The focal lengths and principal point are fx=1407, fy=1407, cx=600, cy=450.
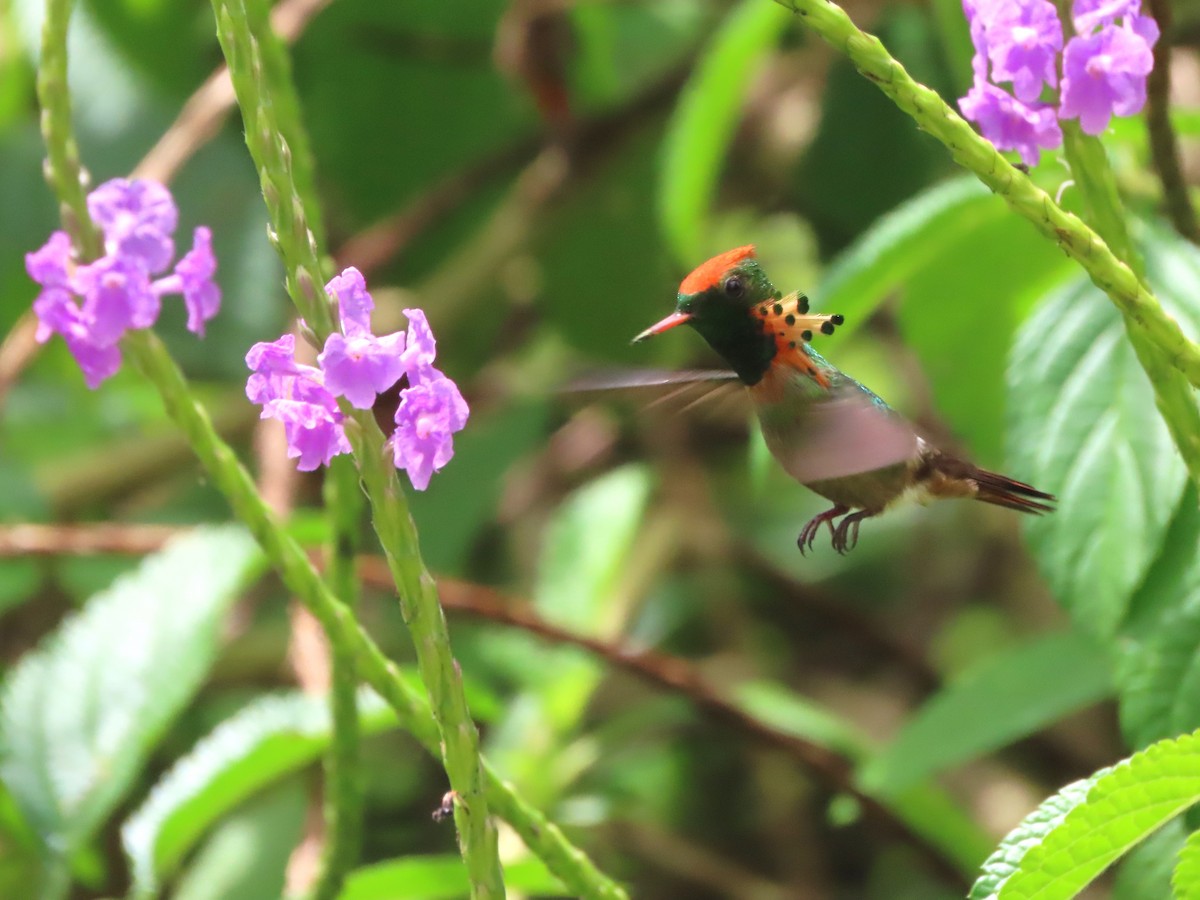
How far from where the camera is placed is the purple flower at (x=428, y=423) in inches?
26.8

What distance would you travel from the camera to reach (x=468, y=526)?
2195 mm

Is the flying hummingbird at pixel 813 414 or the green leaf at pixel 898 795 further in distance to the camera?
the green leaf at pixel 898 795

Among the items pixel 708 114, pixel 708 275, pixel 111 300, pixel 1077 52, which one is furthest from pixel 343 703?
pixel 708 114

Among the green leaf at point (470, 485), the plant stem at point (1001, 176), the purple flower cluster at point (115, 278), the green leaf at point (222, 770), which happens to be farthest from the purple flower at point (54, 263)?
the green leaf at point (470, 485)

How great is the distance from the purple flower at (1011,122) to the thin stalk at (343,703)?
518 mm

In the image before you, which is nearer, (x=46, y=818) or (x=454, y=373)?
(x=46, y=818)

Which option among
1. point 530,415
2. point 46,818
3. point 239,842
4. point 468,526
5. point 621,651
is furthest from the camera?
point 530,415

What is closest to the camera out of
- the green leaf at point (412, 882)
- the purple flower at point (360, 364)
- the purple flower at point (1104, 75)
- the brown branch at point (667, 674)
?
the purple flower at point (360, 364)

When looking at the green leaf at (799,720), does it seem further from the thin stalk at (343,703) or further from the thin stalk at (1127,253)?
the thin stalk at (1127,253)

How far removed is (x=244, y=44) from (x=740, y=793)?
1945mm

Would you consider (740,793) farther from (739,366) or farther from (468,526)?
(739,366)

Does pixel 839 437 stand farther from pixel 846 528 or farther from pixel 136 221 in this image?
pixel 136 221

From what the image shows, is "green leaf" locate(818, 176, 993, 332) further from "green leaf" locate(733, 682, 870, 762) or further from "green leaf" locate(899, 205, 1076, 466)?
"green leaf" locate(733, 682, 870, 762)

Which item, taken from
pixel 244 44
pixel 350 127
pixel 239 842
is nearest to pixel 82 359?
pixel 244 44
